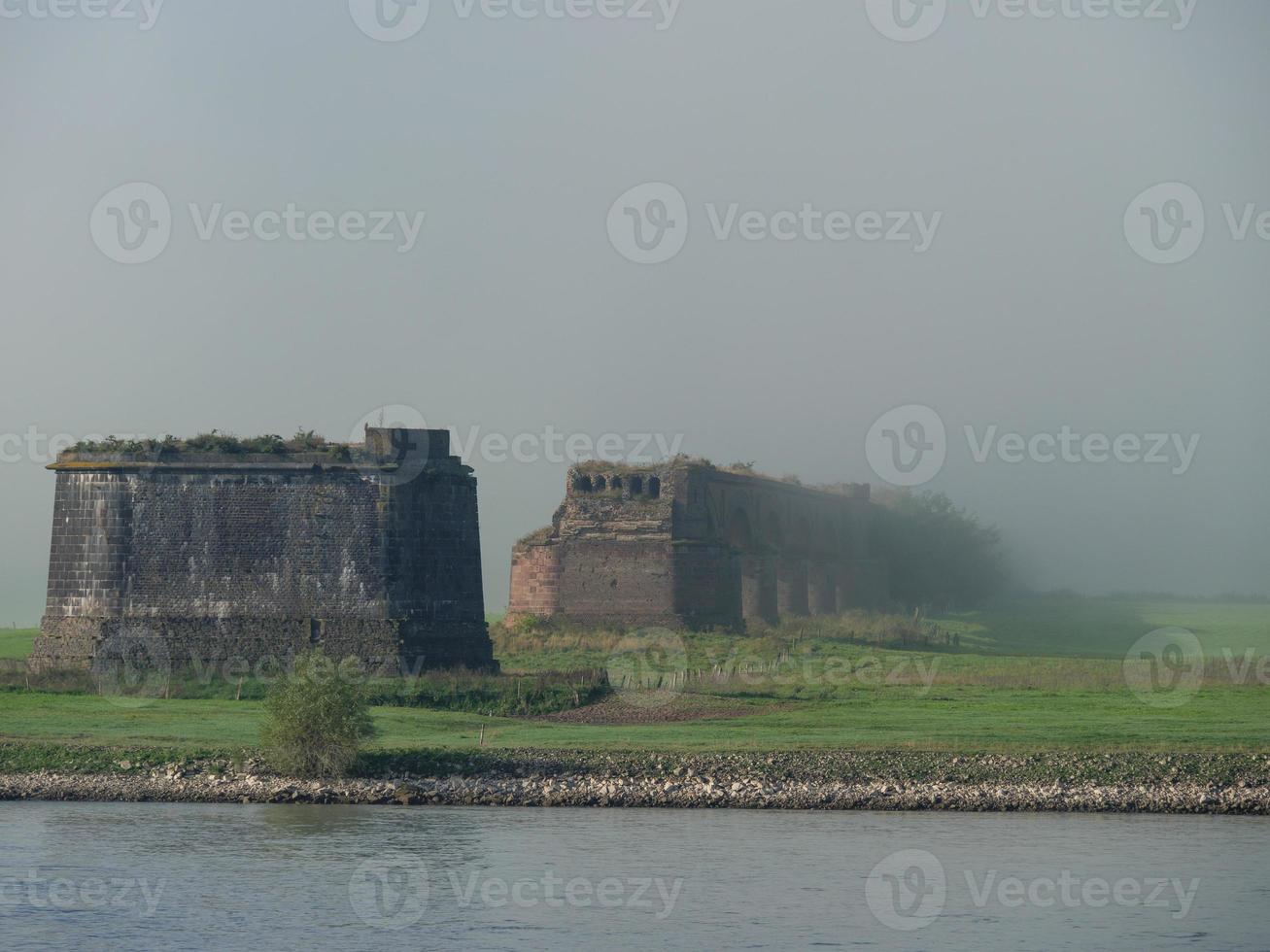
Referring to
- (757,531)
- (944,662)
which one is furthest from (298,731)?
(757,531)

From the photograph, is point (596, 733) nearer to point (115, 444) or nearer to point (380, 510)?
point (380, 510)

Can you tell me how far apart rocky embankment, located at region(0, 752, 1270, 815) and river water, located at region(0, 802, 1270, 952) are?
24.5 inches

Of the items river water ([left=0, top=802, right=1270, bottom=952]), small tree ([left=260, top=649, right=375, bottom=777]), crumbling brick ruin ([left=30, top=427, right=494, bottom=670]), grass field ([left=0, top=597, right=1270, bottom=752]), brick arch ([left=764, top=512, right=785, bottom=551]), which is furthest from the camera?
brick arch ([left=764, top=512, right=785, bottom=551])

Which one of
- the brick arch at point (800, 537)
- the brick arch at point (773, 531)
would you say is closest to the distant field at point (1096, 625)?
the brick arch at point (800, 537)

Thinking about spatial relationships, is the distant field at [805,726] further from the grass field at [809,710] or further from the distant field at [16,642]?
the distant field at [16,642]

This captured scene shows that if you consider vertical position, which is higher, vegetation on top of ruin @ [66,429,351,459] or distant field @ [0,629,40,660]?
vegetation on top of ruin @ [66,429,351,459]

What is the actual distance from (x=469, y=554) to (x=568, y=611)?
11323 mm

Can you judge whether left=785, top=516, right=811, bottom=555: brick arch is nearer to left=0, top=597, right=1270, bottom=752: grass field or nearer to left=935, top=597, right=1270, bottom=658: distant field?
left=935, top=597, right=1270, bottom=658: distant field

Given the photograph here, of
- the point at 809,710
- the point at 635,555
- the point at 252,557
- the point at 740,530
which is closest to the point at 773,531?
the point at 740,530

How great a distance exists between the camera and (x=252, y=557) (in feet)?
121

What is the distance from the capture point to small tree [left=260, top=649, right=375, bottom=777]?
26.5m

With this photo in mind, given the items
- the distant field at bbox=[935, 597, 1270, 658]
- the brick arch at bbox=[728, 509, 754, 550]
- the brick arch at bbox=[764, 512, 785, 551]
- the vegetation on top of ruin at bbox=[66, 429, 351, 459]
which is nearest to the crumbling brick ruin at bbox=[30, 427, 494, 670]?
the vegetation on top of ruin at bbox=[66, 429, 351, 459]

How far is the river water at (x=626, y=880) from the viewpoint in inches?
714

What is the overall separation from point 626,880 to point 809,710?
1385cm
